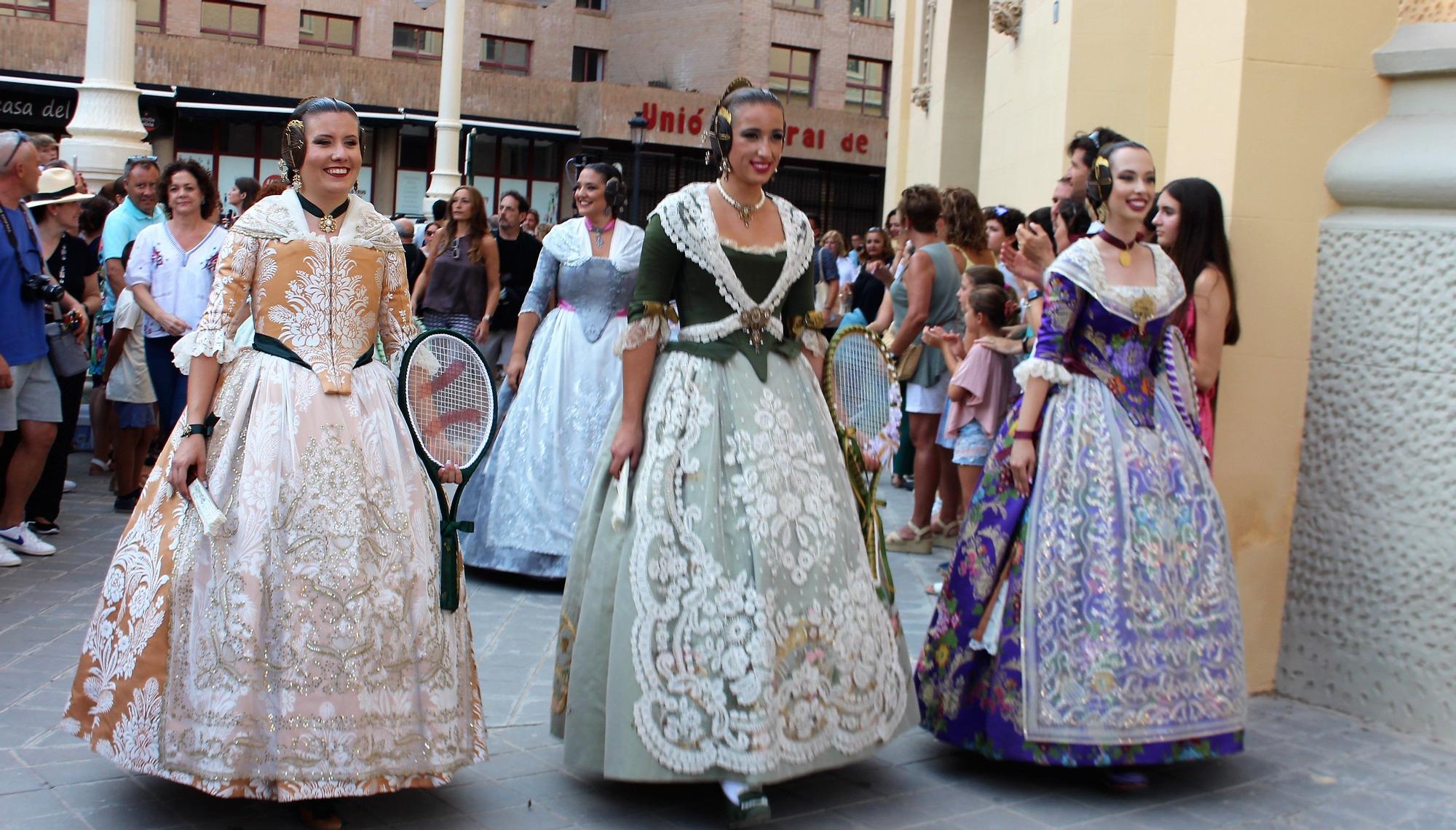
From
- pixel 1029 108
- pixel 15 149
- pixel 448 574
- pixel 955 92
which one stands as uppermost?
pixel 955 92

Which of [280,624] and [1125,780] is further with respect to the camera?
[1125,780]

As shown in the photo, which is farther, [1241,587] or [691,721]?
[1241,587]

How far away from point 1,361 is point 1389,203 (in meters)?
5.79

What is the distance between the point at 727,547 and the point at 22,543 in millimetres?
4555

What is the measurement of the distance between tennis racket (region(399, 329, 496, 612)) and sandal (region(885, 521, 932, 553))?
4.21 metres

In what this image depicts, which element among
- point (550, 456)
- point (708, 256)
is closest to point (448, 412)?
point (708, 256)

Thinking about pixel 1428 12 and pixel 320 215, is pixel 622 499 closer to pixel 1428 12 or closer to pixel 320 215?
pixel 320 215

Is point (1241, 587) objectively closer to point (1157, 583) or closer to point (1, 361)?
point (1157, 583)

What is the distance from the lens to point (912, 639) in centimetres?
620

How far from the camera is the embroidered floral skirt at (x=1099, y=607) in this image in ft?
14.4

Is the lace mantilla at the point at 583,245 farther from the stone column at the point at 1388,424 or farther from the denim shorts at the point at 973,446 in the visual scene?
the stone column at the point at 1388,424

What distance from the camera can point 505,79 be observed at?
3484cm

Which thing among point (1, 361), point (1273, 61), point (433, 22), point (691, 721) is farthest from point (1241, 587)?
point (433, 22)
